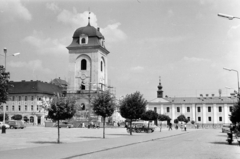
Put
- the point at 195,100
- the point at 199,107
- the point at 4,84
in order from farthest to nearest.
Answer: the point at 195,100 → the point at 199,107 → the point at 4,84

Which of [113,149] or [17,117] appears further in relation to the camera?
[17,117]

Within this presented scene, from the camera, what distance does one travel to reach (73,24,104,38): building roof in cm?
8656

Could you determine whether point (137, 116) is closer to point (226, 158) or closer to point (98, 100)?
point (98, 100)

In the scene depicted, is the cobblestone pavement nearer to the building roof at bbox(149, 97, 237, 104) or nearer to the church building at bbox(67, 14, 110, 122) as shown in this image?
the church building at bbox(67, 14, 110, 122)

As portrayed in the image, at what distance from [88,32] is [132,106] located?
47997 mm

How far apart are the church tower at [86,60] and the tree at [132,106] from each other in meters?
41.5

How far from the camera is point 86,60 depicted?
284 feet

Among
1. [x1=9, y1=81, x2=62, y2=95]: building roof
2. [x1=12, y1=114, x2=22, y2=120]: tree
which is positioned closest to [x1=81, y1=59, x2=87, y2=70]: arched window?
A: [x1=9, y1=81, x2=62, y2=95]: building roof

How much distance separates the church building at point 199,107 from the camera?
11384 cm

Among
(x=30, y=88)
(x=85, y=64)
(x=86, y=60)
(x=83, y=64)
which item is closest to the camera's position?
(x=86, y=60)

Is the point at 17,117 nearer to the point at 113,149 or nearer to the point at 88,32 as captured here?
the point at 88,32

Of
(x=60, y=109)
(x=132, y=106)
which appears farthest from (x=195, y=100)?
(x=60, y=109)

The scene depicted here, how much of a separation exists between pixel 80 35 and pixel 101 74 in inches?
452

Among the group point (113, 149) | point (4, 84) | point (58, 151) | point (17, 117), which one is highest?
point (4, 84)
